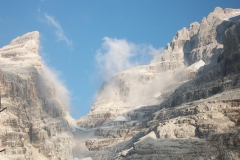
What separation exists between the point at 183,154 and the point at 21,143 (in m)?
72.8

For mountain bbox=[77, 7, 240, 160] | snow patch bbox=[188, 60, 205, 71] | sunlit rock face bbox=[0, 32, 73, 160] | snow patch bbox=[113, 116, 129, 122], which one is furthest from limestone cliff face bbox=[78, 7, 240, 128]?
sunlit rock face bbox=[0, 32, 73, 160]

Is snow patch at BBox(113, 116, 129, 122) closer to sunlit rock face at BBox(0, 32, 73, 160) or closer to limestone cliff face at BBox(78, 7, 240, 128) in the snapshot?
limestone cliff face at BBox(78, 7, 240, 128)

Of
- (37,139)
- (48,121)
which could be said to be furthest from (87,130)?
(37,139)

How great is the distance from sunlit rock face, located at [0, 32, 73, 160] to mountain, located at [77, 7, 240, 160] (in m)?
11.1

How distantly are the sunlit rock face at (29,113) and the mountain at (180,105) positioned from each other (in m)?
11.1

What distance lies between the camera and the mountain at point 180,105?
196ft

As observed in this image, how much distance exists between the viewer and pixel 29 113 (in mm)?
139000

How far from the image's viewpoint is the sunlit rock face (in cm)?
11812

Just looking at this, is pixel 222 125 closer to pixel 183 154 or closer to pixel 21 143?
pixel 183 154

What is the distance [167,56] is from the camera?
195m

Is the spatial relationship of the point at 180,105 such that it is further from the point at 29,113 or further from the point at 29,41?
the point at 29,41

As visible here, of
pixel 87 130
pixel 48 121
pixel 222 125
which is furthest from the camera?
pixel 87 130

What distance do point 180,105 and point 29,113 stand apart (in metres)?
64.2

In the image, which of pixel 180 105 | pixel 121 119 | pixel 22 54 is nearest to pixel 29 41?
pixel 22 54
